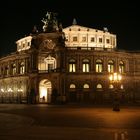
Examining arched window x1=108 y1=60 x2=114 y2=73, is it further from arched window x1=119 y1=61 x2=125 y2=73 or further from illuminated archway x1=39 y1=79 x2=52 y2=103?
illuminated archway x1=39 y1=79 x2=52 y2=103

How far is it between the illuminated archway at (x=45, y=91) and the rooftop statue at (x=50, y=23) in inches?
Result: 540

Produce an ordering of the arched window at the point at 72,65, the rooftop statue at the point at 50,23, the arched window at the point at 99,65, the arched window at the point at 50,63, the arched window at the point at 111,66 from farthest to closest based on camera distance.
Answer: the arched window at the point at 111,66
the arched window at the point at 99,65
the rooftop statue at the point at 50,23
the arched window at the point at 72,65
the arched window at the point at 50,63

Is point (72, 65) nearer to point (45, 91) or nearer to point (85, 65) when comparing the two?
point (85, 65)

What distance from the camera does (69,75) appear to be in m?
73.8

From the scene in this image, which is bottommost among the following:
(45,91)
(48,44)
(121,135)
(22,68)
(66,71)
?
(121,135)

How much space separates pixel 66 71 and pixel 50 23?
46.1 ft

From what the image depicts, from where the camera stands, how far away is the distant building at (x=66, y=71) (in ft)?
238

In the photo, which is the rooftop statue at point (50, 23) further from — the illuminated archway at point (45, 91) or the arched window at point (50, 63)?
the illuminated archway at point (45, 91)

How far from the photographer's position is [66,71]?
73312 mm

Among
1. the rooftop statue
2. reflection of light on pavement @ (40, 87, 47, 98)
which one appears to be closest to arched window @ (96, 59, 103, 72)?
the rooftop statue

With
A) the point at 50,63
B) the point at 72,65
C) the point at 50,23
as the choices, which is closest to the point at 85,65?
the point at 72,65

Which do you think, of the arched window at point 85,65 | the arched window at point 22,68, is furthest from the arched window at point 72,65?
the arched window at point 22,68

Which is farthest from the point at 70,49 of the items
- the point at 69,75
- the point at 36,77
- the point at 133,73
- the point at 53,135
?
the point at 53,135

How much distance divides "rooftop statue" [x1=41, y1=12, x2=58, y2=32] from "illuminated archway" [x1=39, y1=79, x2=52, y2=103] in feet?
45.0
